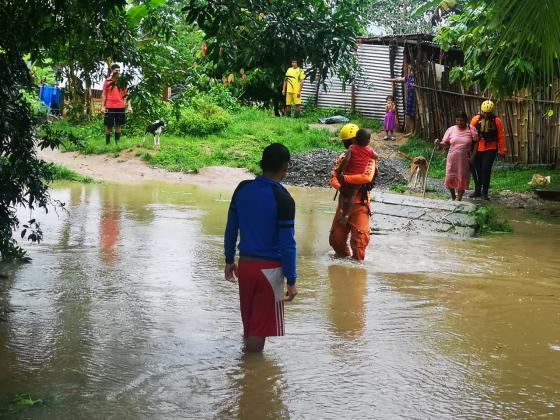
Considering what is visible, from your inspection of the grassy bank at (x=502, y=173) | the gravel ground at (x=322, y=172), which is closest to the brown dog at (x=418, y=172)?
the gravel ground at (x=322, y=172)

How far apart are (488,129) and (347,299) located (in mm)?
8990

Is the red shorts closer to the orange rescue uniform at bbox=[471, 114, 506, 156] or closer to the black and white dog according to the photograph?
the orange rescue uniform at bbox=[471, 114, 506, 156]

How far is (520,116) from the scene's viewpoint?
18.1m

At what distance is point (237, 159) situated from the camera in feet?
62.5

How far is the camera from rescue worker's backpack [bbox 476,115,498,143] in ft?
51.1

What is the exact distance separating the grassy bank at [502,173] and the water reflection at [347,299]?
882cm

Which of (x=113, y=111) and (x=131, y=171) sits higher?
(x=113, y=111)

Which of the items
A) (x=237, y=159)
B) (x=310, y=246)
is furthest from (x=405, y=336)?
(x=237, y=159)

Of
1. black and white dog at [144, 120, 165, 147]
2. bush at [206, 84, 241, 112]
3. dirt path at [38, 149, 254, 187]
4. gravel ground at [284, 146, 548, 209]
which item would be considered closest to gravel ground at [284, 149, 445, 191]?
gravel ground at [284, 146, 548, 209]

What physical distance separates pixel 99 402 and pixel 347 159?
5.05 metres

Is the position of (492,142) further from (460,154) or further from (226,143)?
(226,143)

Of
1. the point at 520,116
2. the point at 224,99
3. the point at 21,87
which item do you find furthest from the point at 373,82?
the point at 21,87

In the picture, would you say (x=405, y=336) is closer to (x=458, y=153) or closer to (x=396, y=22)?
(x=458, y=153)

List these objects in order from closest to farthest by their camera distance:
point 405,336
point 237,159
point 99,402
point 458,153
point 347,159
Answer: point 99,402, point 405,336, point 347,159, point 458,153, point 237,159
